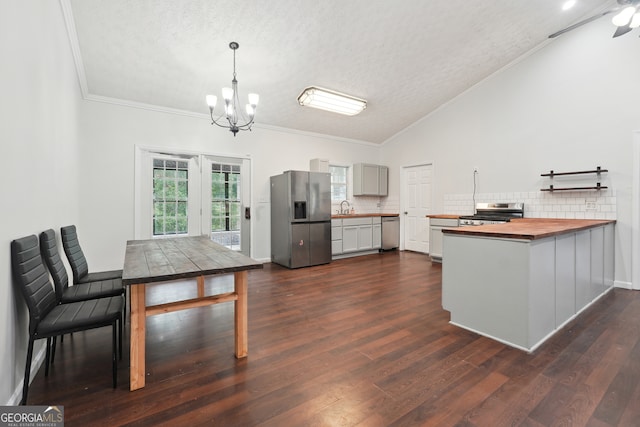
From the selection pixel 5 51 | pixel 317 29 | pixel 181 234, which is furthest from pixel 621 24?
pixel 181 234

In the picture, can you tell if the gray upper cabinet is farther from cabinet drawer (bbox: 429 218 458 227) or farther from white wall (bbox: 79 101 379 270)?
white wall (bbox: 79 101 379 270)

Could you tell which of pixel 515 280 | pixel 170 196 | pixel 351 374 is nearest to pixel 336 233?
pixel 170 196

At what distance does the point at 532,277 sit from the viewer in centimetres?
210

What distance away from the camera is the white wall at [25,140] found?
1450mm

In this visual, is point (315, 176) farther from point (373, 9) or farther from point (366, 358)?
point (366, 358)

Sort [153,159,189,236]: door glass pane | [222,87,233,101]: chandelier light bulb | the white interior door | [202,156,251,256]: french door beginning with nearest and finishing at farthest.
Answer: [222,87,233,101]: chandelier light bulb < [153,159,189,236]: door glass pane < [202,156,251,256]: french door < the white interior door

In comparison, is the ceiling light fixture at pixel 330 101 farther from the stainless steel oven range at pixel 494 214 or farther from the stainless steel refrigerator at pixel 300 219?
the stainless steel oven range at pixel 494 214

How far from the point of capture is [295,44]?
11.4ft

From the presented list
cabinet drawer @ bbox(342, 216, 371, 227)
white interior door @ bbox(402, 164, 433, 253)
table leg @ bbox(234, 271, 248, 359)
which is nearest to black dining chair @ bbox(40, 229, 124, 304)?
table leg @ bbox(234, 271, 248, 359)

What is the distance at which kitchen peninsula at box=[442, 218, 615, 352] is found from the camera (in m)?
2.12

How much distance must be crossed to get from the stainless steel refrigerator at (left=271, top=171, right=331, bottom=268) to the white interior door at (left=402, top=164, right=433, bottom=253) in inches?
87.7

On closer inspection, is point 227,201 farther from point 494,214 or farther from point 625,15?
point 625,15

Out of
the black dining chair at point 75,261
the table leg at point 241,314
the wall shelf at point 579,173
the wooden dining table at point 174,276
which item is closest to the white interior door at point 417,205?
the wall shelf at point 579,173

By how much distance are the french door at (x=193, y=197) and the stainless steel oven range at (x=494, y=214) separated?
3.87 metres
